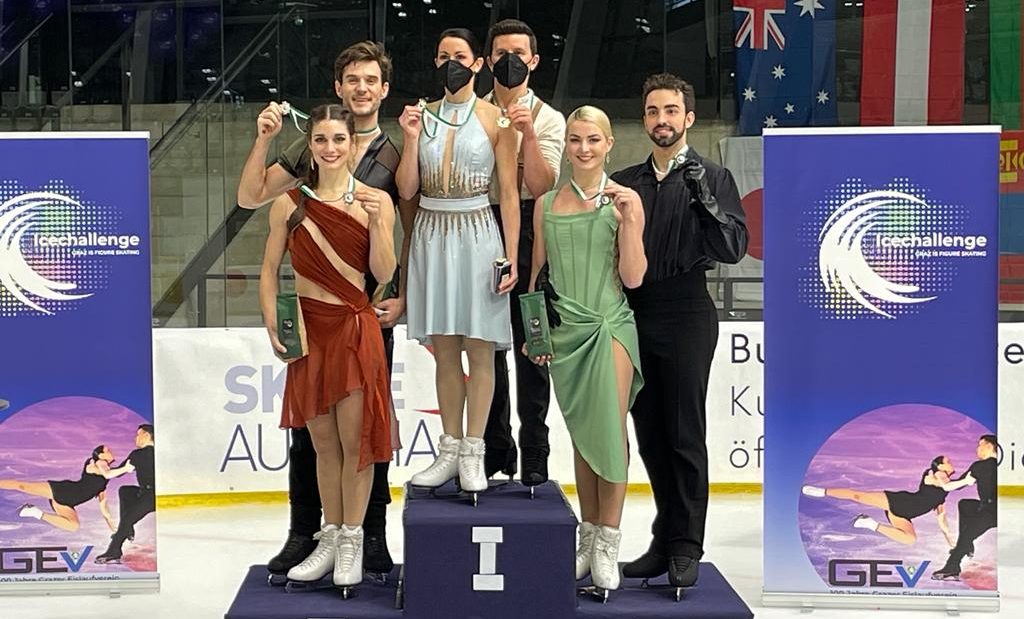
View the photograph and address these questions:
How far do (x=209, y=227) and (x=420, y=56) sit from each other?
1.75 m

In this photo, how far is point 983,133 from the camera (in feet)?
17.1

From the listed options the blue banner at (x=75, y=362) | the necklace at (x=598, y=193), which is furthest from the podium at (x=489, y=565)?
the blue banner at (x=75, y=362)

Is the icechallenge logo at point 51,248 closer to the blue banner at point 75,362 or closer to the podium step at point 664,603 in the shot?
the blue banner at point 75,362

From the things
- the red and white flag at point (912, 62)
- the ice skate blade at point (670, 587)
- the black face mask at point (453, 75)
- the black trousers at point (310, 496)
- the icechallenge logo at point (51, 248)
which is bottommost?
the ice skate blade at point (670, 587)

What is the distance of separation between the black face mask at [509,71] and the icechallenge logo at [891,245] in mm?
1438

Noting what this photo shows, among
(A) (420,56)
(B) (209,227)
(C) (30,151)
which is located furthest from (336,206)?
(A) (420,56)

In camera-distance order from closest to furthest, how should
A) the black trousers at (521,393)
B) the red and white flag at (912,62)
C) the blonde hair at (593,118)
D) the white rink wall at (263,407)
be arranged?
the blonde hair at (593,118), the black trousers at (521,393), the white rink wall at (263,407), the red and white flag at (912,62)

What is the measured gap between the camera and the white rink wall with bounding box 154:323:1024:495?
7.09 metres

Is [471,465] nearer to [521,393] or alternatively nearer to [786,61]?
[521,393]

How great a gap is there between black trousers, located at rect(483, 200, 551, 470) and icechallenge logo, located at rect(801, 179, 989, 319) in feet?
4.24

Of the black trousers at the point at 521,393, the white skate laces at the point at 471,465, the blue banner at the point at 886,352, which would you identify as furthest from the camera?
the blue banner at the point at 886,352

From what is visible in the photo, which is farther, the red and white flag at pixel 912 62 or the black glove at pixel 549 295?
the red and white flag at pixel 912 62

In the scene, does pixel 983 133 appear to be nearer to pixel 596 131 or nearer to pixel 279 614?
pixel 596 131

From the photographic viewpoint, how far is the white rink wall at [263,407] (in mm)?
7094
